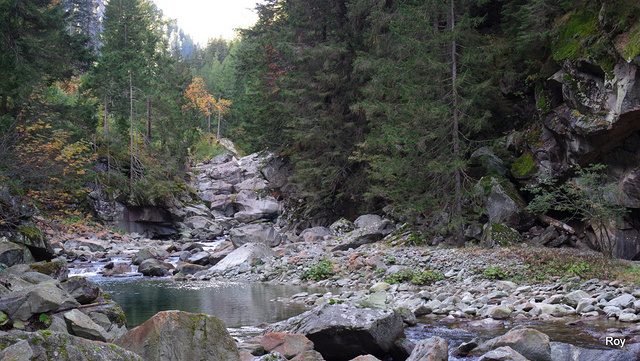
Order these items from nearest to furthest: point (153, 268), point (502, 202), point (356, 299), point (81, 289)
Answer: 1. point (81, 289)
2. point (356, 299)
3. point (502, 202)
4. point (153, 268)

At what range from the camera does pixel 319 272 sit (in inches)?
559

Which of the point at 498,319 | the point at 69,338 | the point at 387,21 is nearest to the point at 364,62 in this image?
the point at 387,21

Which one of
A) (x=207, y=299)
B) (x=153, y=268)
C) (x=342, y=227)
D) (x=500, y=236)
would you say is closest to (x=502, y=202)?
(x=500, y=236)

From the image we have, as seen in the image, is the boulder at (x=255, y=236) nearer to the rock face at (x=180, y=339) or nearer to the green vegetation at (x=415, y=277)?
the green vegetation at (x=415, y=277)

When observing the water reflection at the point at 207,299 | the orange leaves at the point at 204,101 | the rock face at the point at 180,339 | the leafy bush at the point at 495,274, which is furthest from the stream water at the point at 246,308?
the orange leaves at the point at 204,101

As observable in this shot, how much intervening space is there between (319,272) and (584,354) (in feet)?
32.1

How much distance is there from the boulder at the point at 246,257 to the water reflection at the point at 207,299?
1.98 metres

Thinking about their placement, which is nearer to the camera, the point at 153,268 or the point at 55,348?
the point at 55,348

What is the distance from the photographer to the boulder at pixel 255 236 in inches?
803

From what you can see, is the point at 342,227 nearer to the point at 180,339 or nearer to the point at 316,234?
the point at 316,234

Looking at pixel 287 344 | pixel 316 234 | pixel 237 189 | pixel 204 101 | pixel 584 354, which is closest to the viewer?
pixel 584 354

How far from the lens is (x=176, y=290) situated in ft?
42.5

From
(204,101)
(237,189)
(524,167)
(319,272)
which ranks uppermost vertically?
(204,101)

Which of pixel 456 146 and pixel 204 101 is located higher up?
pixel 204 101
